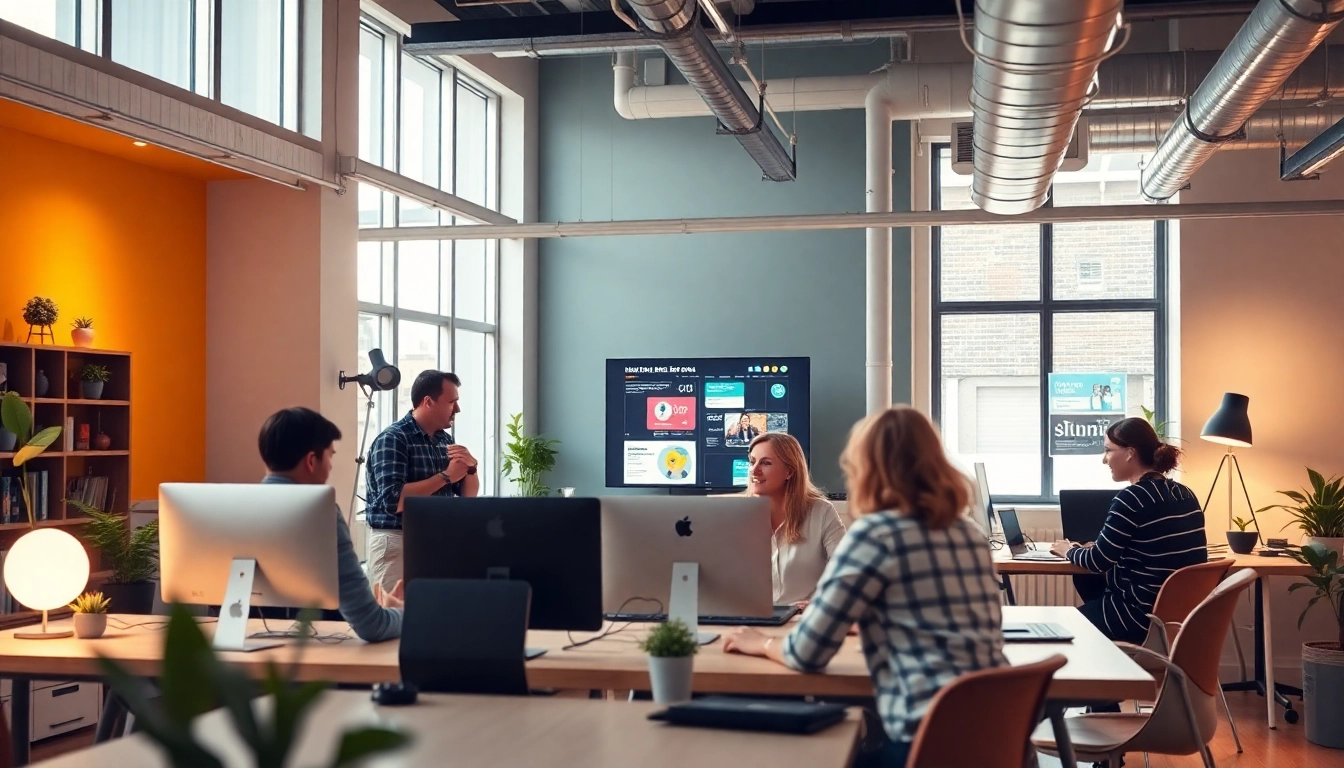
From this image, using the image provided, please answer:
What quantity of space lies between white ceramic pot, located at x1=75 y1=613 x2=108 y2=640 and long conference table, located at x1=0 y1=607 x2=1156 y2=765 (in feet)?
0.14

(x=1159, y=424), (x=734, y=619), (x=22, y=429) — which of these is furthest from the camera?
(x=1159, y=424)

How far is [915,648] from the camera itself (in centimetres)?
271

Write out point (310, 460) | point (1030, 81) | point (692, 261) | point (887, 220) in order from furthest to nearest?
point (692, 261)
point (887, 220)
point (1030, 81)
point (310, 460)

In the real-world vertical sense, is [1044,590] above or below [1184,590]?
below

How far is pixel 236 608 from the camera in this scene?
3.64 meters

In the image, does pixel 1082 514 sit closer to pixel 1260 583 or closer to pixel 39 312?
pixel 1260 583

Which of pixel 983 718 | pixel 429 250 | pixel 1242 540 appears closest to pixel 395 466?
pixel 983 718

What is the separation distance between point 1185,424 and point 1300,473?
768 mm

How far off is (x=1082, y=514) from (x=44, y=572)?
5.44 meters

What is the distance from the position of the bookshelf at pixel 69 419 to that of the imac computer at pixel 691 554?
3.27 meters

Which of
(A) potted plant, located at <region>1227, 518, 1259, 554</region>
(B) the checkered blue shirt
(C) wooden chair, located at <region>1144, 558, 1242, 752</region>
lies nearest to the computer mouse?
(B) the checkered blue shirt

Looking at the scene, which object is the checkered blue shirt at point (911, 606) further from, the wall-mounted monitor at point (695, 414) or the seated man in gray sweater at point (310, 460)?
the wall-mounted monitor at point (695, 414)

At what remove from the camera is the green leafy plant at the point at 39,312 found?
5730 millimetres

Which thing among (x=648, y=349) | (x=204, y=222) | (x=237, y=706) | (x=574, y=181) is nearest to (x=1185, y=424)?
(x=648, y=349)
